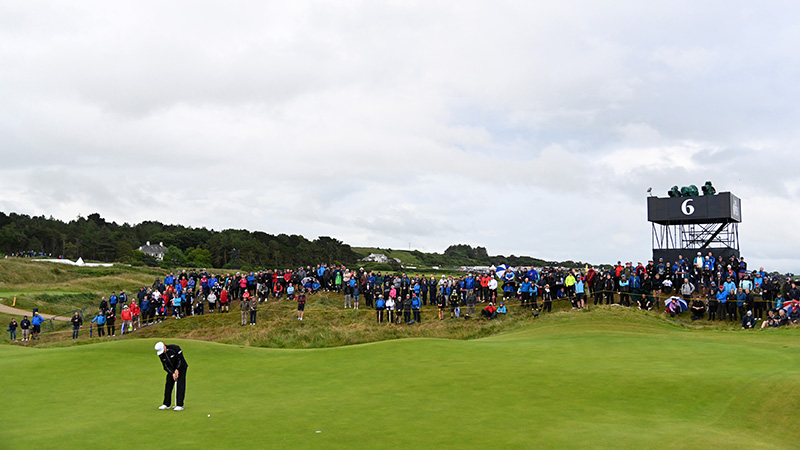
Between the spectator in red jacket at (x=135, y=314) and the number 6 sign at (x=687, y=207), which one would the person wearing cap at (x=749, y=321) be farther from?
the spectator in red jacket at (x=135, y=314)

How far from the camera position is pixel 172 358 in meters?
13.6

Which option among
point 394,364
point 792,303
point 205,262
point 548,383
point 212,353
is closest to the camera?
point 548,383

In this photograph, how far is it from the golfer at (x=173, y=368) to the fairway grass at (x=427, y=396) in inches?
20.0

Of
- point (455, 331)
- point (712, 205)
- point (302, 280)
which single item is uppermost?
point (712, 205)

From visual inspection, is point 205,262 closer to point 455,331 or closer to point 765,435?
point 455,331

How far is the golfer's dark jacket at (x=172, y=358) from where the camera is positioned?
13.6 metres

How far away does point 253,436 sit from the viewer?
11.2 m

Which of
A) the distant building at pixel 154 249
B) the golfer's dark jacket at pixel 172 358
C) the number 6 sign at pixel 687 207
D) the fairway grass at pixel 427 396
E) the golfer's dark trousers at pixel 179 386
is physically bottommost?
the fairway grass at pixel 427 396

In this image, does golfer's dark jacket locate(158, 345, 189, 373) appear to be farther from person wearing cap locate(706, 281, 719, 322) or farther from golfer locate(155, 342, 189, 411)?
person wearing cap locate(706, 281, 719, 322)

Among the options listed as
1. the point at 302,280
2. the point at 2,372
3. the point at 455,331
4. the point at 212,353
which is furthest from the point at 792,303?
the point at 2,372

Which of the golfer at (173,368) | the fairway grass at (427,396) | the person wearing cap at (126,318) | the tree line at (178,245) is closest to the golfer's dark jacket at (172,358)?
the golfer at (173,368)

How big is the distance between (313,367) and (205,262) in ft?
360

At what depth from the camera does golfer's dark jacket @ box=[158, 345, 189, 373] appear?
536 inches

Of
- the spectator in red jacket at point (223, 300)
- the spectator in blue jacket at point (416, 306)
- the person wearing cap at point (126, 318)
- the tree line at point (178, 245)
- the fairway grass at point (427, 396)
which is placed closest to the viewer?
the fairway grass at point (427, 396)
